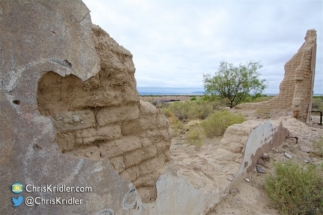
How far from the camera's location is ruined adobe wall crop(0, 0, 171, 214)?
1118 millimetres

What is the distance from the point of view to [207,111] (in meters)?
10.9

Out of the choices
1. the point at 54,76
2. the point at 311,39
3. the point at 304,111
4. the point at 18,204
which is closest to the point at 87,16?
the point at 54,76

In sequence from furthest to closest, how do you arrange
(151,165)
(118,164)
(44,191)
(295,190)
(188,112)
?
(188,112)
(295,190)
(151,165)
(118,164)
(44,191)

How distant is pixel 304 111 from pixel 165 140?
994 cm

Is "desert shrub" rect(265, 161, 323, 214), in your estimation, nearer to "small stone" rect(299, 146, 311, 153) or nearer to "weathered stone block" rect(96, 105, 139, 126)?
"small stone" rect(299, 146, 311, 153)

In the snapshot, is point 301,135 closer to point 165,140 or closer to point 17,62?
point 165,140

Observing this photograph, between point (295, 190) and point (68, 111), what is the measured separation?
3683 millimetres

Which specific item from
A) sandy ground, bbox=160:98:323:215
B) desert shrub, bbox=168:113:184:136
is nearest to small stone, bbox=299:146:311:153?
sandy ground, bbox=160:98:323:215

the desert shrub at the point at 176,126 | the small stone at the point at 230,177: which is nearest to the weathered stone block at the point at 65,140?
the small stone at the point at 230,177

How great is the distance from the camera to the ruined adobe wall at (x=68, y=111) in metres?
1.12

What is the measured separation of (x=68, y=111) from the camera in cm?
156

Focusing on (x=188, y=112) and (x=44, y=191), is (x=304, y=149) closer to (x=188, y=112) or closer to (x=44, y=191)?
(x=188, y=112)

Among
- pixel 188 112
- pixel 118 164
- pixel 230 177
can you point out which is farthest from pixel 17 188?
pixel 188 112

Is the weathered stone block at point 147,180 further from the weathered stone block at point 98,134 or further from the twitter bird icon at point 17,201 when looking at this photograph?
the twitter bird icon at point 17,201
